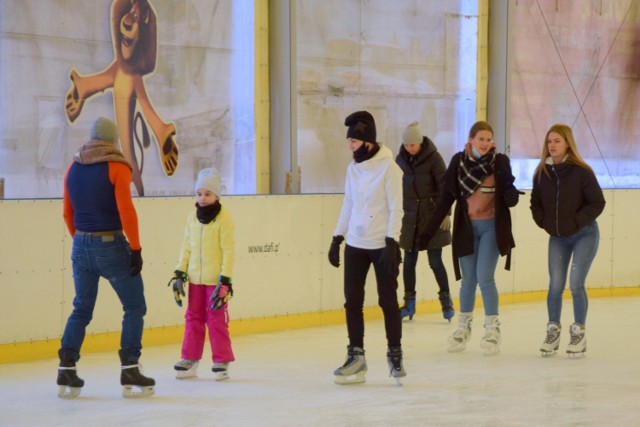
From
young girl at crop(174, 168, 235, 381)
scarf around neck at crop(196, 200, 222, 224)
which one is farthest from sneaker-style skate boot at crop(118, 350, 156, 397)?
scarf around neck at crop(196, 200, 222, 224)

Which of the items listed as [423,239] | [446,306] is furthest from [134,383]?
[446,306]

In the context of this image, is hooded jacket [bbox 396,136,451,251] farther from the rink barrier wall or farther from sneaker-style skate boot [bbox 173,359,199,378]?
sneaker-style skate boot [bbox 173,359,199,378]

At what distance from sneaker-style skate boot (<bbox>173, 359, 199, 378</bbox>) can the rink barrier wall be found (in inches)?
46.9

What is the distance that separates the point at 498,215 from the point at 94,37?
136 inches

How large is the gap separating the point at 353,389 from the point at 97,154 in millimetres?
1869

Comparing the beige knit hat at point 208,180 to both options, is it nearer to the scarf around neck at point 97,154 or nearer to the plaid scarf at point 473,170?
the scarf around neck at point 97,154

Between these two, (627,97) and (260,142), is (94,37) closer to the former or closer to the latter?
(260,142)

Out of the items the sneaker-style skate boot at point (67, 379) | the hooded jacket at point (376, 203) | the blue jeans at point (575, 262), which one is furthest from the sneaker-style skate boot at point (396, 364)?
the sneaker-style skate boot at point (67, 379)

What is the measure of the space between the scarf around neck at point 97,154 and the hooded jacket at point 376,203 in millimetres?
1322

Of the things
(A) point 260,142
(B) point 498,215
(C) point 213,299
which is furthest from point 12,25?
(B) point 498,215

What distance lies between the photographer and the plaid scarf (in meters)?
6.97

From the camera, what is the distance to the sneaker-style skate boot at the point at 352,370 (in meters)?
6.11

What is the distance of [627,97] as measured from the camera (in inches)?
486

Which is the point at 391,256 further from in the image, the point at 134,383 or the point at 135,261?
the point at 134,383
